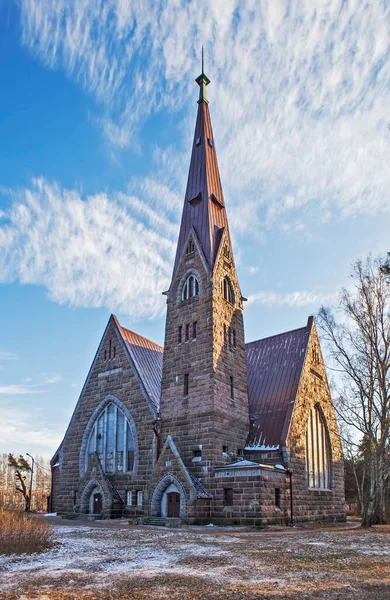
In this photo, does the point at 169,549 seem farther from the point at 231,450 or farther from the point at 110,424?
the point at 110,424

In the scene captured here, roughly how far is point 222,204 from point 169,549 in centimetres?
2362

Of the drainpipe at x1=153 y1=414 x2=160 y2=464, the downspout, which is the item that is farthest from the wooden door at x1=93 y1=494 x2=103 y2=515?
the downspout

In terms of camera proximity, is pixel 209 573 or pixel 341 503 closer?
pixel 209 573


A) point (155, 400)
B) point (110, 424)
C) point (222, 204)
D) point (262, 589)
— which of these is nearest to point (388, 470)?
point (155, 400)

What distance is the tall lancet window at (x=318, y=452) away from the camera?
2942 centimetres

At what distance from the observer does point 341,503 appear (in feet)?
104

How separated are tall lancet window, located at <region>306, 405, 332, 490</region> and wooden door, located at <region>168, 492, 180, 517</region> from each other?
319 inches

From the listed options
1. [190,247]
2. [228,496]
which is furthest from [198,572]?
[190,247]

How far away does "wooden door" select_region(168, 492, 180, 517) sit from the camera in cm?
2445

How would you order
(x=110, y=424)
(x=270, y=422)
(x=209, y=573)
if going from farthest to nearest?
(x=110, y=424), (x=270, y=422), (x=209, y=573)

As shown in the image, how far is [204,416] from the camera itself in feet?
84.5

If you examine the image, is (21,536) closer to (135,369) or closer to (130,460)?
(130,460)

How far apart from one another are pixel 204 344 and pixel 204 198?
9920mm

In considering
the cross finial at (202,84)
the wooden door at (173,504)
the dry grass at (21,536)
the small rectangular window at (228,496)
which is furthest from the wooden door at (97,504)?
the cross finial at (202,84)
